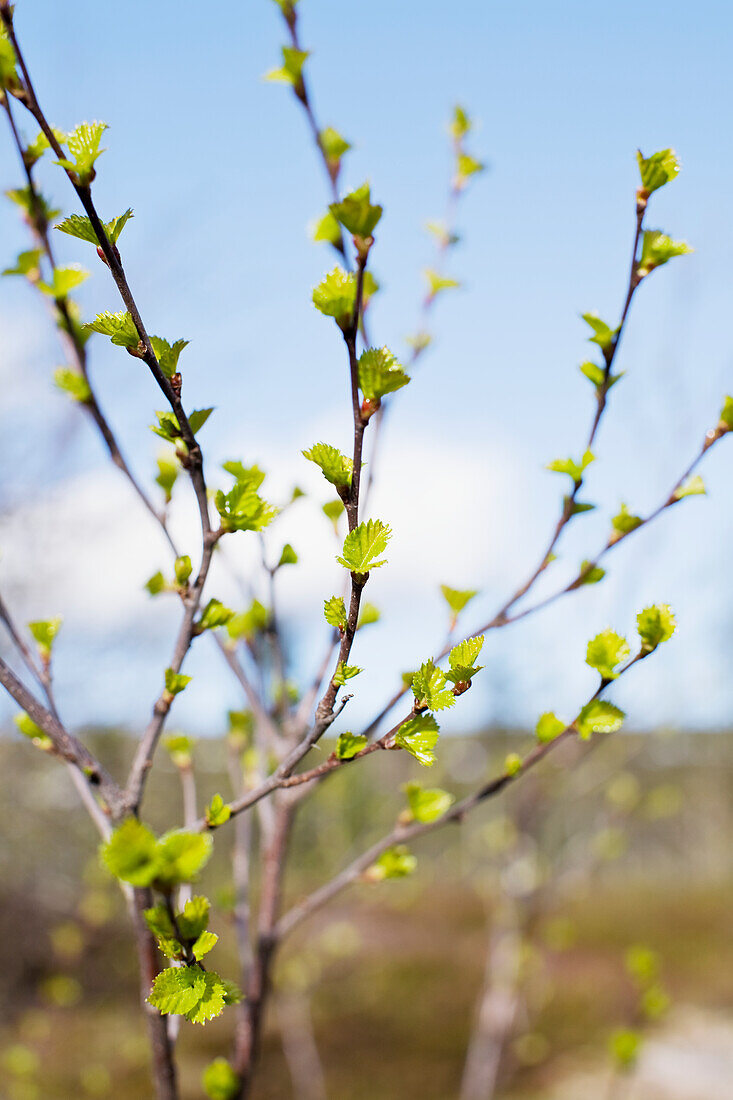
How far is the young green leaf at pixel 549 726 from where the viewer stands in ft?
2.50

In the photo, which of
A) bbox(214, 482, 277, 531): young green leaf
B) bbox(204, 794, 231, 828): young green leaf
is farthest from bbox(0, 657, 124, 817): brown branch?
bbox(214, 482, 277, 531): young green leaf

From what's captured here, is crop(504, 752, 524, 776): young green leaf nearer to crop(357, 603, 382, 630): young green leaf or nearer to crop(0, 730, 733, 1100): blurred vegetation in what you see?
crop(357, 603, 382, 630): young green leaf

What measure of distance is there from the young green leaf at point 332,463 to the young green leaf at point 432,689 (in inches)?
5.3

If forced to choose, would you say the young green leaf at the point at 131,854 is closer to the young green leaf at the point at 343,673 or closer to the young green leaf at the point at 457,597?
the young green leaf at the point at 343,673

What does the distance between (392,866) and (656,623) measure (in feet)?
1.33

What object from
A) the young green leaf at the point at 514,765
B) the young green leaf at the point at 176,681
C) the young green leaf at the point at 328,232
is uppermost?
the young green leaf at the point at 328,232

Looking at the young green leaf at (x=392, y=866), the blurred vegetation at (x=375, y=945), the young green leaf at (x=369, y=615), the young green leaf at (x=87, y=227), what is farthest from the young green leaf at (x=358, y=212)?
the blurred vegetation at (x=375, y=945)

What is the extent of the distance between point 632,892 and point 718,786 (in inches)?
118

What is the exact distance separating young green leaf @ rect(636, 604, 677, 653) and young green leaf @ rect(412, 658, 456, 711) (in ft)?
0.67

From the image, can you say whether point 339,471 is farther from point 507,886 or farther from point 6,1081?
point 6,1081

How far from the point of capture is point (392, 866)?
35.1 inches

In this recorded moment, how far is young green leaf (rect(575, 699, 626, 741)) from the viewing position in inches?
26.7

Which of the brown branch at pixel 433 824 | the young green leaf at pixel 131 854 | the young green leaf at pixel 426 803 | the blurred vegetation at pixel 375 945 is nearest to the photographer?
the young green leaf at pixel 131 854

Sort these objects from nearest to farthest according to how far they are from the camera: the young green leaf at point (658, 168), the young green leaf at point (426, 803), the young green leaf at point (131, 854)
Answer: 1. the young green leaf at point (131, 854)
2. the young green leaf at point (658, 168)
3. the young green leaf at point (426, 803)
